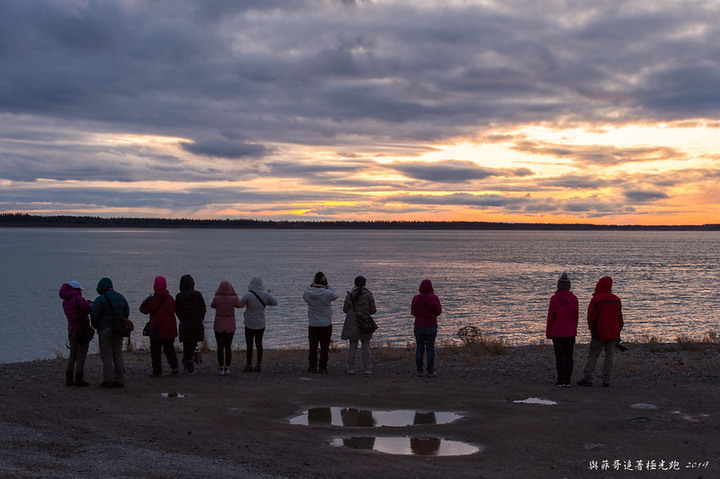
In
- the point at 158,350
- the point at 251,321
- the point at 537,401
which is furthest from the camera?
the point at 251,321

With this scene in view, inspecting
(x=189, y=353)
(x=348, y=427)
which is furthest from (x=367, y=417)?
(x=189, y=353)

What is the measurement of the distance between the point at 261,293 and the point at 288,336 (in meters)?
13.2

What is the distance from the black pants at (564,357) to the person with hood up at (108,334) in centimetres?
737

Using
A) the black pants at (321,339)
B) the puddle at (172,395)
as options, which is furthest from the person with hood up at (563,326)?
the puddle at (172,395)

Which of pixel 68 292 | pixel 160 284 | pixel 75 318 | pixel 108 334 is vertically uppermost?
pixel 160 284

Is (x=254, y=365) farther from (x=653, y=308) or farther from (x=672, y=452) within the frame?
(x=653, y=308)

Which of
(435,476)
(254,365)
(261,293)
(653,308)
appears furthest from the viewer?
(653,308)

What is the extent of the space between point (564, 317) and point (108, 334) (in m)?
7.73

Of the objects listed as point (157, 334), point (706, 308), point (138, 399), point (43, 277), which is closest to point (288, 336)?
point (157, 334)

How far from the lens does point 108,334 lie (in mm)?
11312

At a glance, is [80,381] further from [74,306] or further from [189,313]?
[189,313]

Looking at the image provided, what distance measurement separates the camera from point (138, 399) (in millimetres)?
10617

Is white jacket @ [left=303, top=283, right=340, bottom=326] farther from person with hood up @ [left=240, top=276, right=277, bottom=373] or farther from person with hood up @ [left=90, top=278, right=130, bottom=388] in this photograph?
person with hood up @ [left=90, top=278, right=130, bottom=388]

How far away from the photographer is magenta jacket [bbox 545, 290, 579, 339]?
11.9 meters
